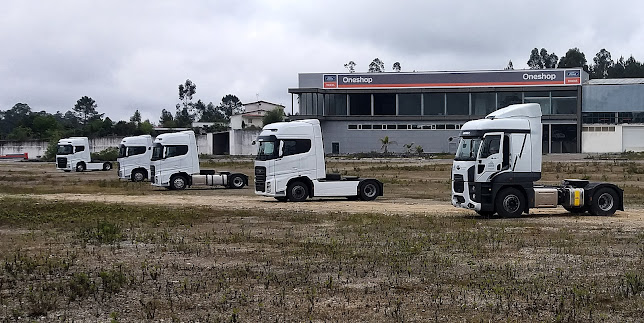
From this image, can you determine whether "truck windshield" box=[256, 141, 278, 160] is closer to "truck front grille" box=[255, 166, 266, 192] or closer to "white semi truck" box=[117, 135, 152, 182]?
"truck front grille" box=[255, 166, 266, 192]

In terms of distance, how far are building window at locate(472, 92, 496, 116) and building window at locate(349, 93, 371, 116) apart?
45.3 ft

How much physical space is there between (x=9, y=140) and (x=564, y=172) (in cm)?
9125

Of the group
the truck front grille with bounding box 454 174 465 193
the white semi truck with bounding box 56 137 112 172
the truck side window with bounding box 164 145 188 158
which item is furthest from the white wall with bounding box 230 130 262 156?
the truck front grille with bounding box 454 174 465 193

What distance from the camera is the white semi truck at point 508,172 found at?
73.3ft

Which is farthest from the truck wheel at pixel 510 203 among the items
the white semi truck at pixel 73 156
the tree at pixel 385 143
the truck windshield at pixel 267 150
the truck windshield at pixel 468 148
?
the tree at pixel 385 143

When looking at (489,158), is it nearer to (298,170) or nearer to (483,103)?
(298,170)

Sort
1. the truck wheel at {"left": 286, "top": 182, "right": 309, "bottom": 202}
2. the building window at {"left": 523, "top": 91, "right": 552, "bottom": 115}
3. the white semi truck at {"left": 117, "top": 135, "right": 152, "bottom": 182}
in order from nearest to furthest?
the truck wheel at {"left": 286, "top": 182, "right": 309, "bottom": 202}, the white semi truck at {"left": 117, "top": 135, "right": 152, "bottom": 182}, the building window at {"left": 523, "top": 91, "right": 552, "bottom": 115}

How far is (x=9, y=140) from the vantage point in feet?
386

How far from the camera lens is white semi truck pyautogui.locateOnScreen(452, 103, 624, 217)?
22.3m

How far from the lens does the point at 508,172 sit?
22375 millimetres

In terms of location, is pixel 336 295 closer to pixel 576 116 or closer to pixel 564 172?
pixel 564 172

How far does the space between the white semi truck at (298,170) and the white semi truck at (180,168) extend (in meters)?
10.4

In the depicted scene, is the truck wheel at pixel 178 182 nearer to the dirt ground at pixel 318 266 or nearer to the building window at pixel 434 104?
the dirt ground at pixel 318 266

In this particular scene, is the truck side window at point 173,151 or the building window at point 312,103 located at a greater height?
the building window at point 312,103
